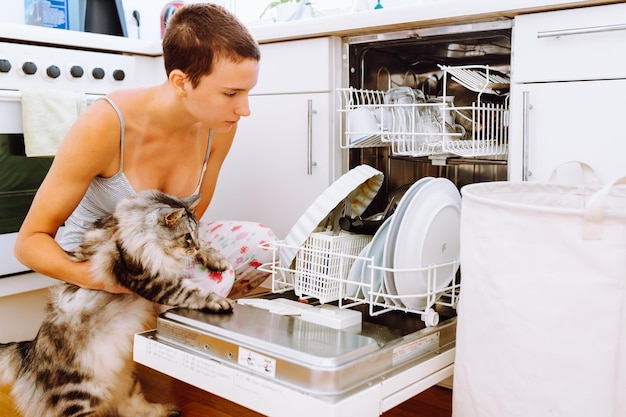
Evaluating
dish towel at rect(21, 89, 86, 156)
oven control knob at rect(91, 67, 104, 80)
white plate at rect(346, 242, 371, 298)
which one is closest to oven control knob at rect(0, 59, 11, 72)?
dish towel at rect(21, 89, 86, 156)

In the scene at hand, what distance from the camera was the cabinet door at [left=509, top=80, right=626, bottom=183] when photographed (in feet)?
4.46

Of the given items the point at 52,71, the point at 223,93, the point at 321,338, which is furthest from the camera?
the point at 52,71

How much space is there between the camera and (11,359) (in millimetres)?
1541

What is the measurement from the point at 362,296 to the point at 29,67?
4.39 ft

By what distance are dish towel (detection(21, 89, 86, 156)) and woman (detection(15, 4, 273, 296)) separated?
1.35 ft

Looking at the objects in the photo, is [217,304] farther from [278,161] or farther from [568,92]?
[568,92]

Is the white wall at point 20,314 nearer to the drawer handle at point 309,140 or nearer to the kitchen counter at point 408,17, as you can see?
the drawer handle at point 309,140

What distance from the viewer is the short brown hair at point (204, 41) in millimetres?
1421

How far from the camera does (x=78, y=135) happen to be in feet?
4.87

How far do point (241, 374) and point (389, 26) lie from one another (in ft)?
3.33

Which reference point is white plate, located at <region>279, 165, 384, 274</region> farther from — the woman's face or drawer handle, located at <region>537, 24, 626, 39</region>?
drawer handle, located at <region>537, 24, 626, 39</region>

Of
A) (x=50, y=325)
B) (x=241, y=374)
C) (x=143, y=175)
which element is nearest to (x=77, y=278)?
(x=50, y=325)

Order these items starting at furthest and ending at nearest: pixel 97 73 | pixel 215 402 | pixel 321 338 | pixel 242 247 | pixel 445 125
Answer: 1. pixel 97 73
2. pixel 242 247
3. pixel 215 402
4. pixel 445 125
5. pixel 321 338

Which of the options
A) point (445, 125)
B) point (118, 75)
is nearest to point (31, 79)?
point (118, 75)
